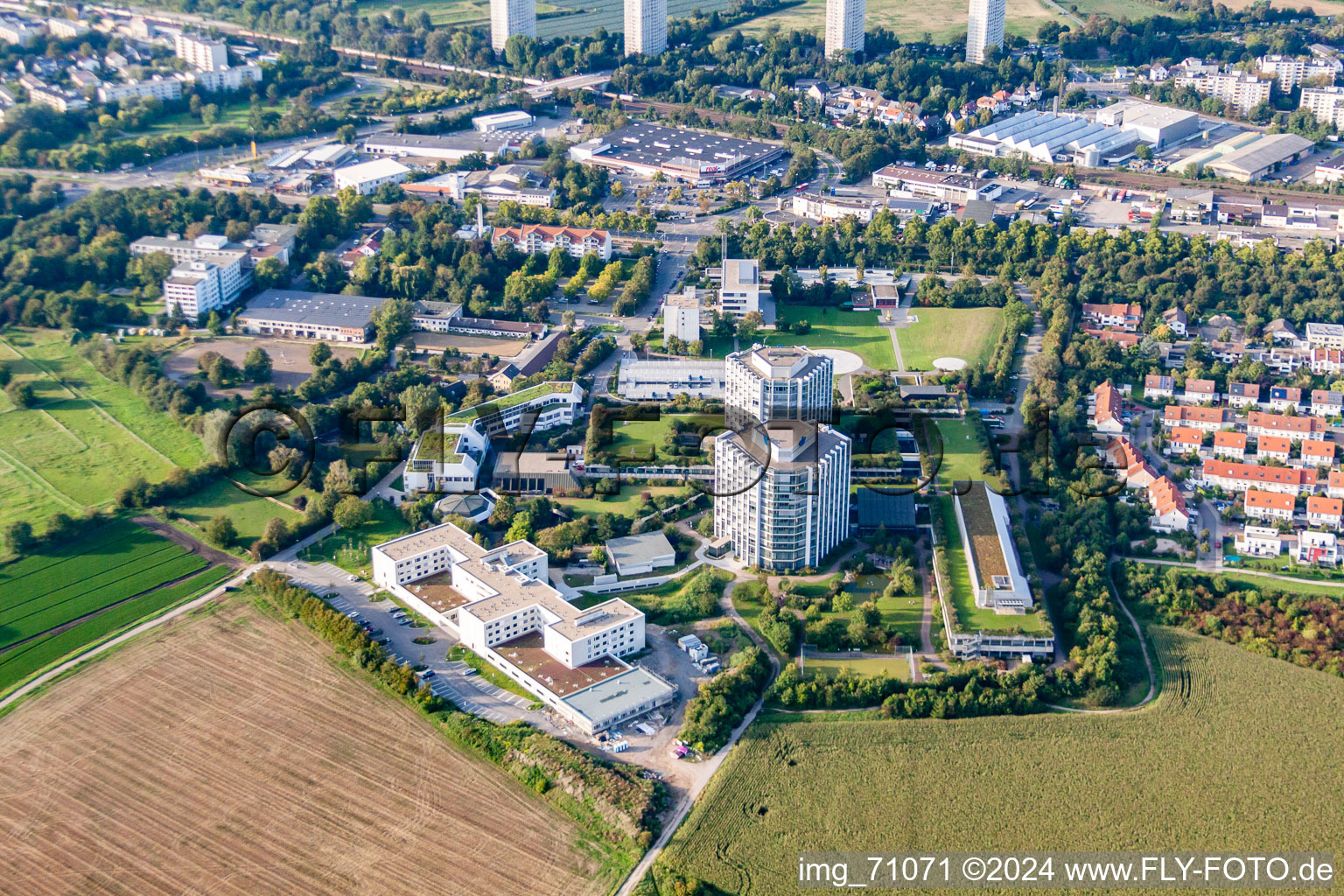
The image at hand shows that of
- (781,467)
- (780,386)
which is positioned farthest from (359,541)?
(780,386)

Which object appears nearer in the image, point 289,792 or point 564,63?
point 289,792

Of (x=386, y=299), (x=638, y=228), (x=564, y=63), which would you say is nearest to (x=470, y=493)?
(x=386, y=299)

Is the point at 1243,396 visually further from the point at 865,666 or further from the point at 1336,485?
the point at 865,666

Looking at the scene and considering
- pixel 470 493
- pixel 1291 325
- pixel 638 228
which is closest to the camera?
pixel 470 493

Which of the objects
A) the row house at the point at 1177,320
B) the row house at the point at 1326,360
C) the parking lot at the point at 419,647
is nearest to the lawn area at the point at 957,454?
the row house at the point at 1177,320

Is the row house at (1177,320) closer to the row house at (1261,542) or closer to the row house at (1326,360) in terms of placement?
the row house at (1326,360)

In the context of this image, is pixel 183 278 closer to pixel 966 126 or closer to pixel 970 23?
pixel 966 126

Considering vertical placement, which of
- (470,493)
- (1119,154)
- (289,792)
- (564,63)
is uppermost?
(564,63)
